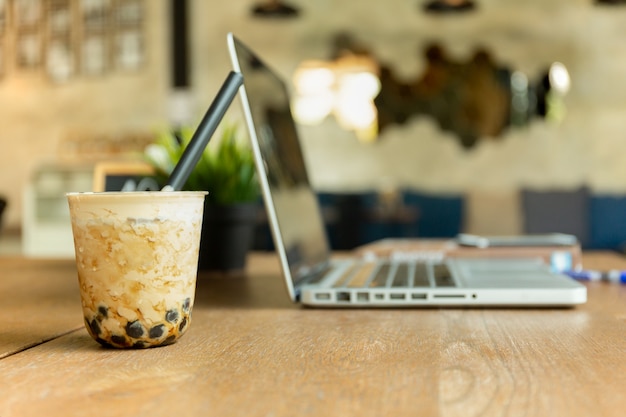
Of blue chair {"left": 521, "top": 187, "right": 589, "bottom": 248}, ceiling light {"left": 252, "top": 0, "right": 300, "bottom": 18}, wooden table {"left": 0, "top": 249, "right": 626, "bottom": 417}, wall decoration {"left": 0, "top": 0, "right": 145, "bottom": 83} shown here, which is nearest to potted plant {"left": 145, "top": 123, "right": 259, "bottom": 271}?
wooden table {"left": 0, "top": 249, "right": 626, "bottom": 417}

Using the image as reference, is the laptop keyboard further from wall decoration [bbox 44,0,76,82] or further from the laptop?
wall decoration [bbox 44,0,76,82]

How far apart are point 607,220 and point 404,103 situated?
1.62m

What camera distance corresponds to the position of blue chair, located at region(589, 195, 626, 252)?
4844 mm

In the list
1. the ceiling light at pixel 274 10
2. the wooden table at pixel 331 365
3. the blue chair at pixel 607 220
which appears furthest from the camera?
the blue chair at pixel 607 220

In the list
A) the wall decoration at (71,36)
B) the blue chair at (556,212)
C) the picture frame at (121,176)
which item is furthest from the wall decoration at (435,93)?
the picture frame at (121,176)

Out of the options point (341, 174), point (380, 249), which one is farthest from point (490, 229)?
point (380, 249)

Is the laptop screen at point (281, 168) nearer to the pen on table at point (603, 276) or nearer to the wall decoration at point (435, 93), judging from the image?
the pen on table at point (603, 276)

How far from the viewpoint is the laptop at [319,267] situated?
71cm

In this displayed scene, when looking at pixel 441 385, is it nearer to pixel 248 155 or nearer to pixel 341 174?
pixel 248 155

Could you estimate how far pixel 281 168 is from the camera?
2.83 ft

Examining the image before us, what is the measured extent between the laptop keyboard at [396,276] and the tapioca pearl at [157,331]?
0.29 metres

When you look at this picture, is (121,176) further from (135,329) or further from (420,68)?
(420,68)

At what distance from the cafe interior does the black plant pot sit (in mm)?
3619

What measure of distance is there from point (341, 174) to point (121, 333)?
4.75 meters
